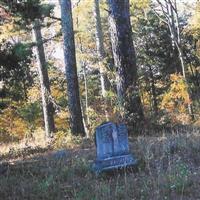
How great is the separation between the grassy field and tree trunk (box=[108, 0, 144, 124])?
134cm

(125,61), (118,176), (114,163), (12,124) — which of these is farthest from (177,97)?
(118,176)

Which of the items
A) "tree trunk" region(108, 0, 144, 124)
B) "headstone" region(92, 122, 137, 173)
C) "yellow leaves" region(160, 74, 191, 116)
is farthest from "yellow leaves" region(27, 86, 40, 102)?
"headstone" region(92, 122, 137, 173)

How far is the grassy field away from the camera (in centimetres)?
687

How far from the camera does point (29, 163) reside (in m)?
10.1

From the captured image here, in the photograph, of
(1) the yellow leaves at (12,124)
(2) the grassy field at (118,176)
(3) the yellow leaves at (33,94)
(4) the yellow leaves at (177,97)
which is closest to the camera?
(2) the grassy field at (118,176)

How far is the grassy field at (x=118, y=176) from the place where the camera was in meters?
6.87

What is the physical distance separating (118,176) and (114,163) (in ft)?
2.27

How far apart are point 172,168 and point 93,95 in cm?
3162

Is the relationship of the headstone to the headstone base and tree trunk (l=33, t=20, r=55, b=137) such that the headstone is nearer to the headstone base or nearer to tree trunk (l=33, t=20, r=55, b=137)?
the headstone base

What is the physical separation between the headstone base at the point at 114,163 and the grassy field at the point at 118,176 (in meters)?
0.12

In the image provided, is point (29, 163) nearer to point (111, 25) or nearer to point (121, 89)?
point (121, 89)

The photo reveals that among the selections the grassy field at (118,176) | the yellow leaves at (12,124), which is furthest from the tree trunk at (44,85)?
the yellow leaves at (12,124)

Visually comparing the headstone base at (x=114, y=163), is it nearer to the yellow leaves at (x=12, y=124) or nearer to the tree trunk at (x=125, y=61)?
the tree trunk at (x=125, y=61)

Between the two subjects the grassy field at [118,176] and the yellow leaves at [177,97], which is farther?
the yellow leaves at [177,97]
